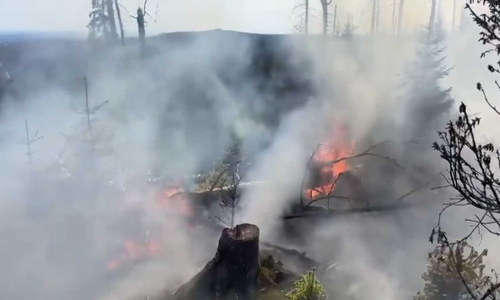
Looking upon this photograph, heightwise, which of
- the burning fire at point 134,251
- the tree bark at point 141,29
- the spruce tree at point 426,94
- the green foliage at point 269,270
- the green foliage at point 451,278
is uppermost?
the tree bark at point 141,29

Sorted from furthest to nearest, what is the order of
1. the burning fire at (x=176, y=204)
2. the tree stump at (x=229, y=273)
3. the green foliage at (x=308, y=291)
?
the burning fire at (x=176, y=204) → the tree stump at (x=229, y=273) → the green foliage at (x=308, y=291)

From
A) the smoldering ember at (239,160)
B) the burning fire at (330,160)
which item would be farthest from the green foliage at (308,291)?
the burning fire at (330,160)

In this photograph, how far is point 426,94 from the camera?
13.6 m

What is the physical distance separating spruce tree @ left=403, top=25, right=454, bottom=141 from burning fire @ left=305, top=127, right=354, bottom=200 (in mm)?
2198

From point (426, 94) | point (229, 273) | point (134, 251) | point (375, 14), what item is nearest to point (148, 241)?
point (134, 251)

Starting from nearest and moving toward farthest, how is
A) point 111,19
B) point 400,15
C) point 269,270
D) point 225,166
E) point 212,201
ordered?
point 269,270 < point 212,201 < point 225,166 < point 111,19 < point 400,15

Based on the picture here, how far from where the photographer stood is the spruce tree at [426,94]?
44.1ft

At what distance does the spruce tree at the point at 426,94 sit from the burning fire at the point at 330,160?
7.21ft

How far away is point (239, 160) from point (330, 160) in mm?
2922

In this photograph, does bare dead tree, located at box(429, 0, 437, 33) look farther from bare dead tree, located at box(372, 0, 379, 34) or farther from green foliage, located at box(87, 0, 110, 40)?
green foliage, located at box(87, 0, 110, 40)

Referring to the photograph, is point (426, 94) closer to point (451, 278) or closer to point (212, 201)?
point (212, 201)

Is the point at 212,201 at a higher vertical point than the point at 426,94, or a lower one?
lower

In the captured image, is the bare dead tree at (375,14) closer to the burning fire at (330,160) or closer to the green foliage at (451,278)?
the burning fire at (330,160)

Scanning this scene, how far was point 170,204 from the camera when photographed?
10602 mm
